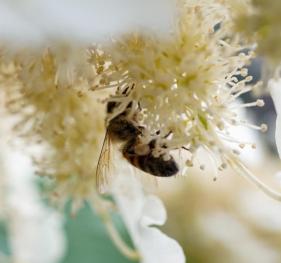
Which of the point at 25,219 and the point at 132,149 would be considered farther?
the point at 25,219

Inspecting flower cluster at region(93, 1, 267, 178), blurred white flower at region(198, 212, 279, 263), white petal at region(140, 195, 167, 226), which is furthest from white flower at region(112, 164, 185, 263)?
blurred white flower at region(198, 212, 279, 263)

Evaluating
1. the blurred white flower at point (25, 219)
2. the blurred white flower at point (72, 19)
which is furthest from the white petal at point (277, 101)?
the blurred white flower at point (25, 219)

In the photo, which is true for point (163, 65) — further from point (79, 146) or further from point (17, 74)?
point (79, 146)

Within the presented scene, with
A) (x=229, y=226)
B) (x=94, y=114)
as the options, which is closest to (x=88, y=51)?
(x=94, y=114)

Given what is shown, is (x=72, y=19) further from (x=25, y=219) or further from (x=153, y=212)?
(x=25, y=219)

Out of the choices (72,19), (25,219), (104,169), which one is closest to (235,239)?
(25,219)

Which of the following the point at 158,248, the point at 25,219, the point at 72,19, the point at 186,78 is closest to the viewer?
the point at 72,19

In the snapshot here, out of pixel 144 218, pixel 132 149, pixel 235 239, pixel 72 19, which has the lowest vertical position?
pixel 235 239
